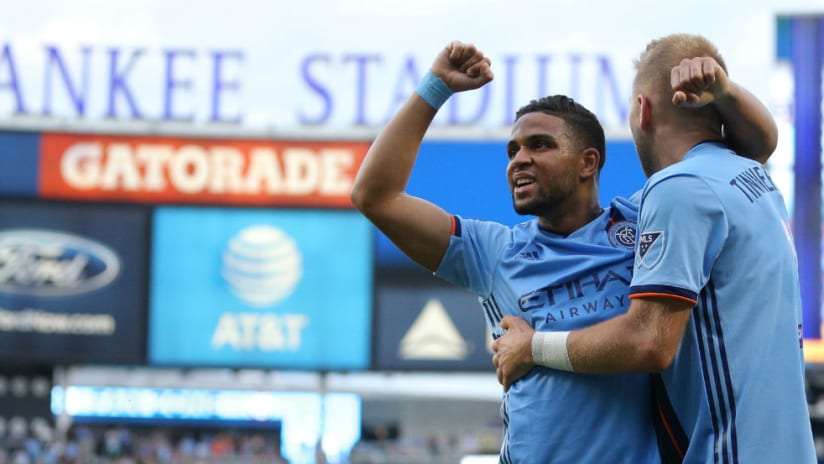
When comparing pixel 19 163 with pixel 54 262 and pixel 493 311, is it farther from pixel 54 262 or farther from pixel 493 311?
pixel 493 311

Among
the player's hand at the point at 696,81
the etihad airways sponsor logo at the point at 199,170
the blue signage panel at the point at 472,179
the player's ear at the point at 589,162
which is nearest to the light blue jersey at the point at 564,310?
the player's ear at the point at 589,162

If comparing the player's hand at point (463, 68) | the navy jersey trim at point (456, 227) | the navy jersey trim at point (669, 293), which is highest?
the player's hand at point (463, 68)

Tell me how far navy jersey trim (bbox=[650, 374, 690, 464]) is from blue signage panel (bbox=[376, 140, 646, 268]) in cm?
1262

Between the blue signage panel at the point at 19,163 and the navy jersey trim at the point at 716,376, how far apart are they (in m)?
14.6

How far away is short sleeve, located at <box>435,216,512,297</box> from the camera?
10.3 ft

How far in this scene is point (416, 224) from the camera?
125 inches

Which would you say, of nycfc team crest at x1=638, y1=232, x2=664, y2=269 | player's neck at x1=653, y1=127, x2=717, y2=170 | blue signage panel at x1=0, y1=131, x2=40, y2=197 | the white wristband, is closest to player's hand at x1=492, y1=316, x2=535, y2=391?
the white wristband

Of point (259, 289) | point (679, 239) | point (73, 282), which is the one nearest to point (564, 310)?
point (679, 239)

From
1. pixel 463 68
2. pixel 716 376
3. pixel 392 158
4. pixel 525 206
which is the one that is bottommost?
pixel 716 376

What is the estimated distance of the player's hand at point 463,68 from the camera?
3.09 meters

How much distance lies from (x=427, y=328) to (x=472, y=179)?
2.03m

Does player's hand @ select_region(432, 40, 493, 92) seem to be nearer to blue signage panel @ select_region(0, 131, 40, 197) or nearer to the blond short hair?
the blond short hair

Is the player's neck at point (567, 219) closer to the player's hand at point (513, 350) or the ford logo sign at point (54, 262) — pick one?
the player's hand at point (513, 350)

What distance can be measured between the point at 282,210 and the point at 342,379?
1261 centimetres
